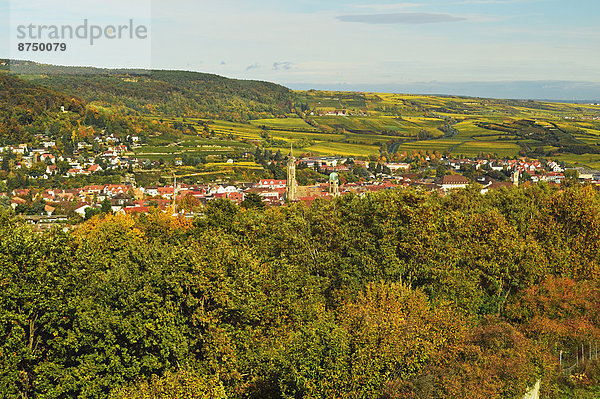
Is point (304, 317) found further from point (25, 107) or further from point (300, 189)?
point (25, 107)

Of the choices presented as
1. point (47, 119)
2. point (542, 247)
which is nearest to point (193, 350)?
point (542, 247)

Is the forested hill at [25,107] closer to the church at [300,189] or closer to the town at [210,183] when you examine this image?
the town at [210,183]

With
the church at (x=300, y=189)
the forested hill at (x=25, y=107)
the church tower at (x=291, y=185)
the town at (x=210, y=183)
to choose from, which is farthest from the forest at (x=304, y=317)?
the forested hill at (x=25, y=107)

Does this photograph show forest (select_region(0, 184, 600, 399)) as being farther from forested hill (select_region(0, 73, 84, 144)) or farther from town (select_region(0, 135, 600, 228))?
forested hill (select_region(0, 73, 84, 144))

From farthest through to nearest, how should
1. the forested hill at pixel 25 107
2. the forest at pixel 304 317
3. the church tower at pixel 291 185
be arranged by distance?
the forested hill at pixel 25 107 → the church tower at pixel 291 185 → the forest at pixel 304 317

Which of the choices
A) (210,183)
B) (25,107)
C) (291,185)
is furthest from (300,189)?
(25,107)

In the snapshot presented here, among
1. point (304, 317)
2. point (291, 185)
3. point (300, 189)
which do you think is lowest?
point (300, 189)

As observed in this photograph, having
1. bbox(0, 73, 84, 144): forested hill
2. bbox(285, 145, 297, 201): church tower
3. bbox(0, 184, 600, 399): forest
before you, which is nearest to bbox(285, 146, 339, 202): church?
bbox(285, 145, 297, 201): church tower

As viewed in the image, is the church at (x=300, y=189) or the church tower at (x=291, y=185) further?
the church at (x=300, y=189)
